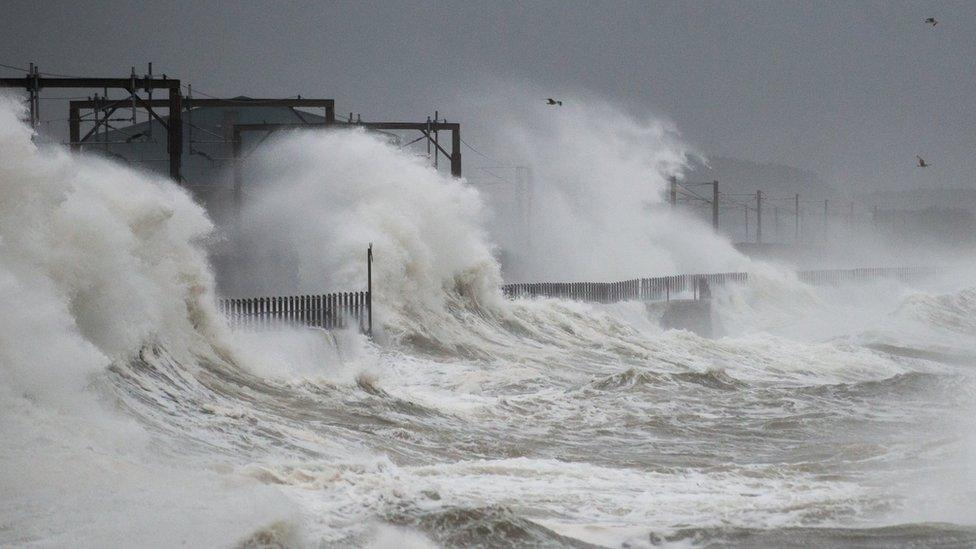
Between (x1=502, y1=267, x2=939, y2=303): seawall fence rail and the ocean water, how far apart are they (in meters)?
8.61

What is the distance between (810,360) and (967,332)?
2019 cm

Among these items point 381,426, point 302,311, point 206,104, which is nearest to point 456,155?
point 206,104

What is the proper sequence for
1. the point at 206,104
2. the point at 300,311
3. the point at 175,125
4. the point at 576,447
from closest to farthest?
1. the point at 576,447
2. the point at 300,311
3. the point at 175,125
4. the point at 206,104

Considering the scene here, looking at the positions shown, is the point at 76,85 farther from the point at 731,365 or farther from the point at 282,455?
the point at 282,455

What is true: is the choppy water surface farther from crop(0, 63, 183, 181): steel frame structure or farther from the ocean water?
crop(0, 63, 183, 181): steel frame structure

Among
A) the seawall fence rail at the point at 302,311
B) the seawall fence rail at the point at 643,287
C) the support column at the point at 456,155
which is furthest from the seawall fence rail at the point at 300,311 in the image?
the support column at the point at 456,155

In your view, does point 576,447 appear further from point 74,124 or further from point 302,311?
point 74,124

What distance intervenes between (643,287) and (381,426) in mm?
29230

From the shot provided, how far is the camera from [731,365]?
26031 mm

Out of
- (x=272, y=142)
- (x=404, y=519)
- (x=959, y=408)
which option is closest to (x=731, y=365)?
(x=959, y=408)

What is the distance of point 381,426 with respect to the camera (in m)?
14.1

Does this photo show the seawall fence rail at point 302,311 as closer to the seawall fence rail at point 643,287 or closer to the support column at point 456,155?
the seawall fence rail at point 643,287

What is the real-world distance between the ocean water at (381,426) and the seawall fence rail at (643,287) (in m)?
8.61

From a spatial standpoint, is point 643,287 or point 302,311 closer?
point 302,311
